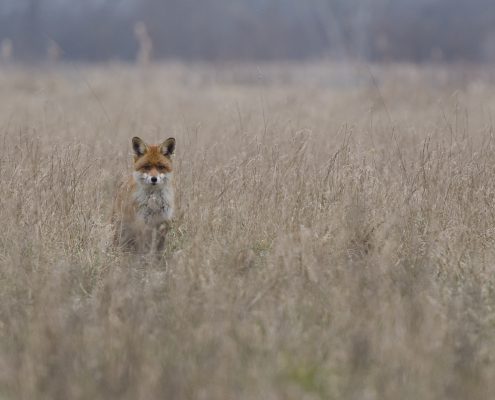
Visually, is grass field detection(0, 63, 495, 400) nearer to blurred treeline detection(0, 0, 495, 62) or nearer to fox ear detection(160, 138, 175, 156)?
fox ear detection(160, 138, 175, 156)

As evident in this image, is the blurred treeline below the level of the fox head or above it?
above

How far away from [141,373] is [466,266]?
2.36m

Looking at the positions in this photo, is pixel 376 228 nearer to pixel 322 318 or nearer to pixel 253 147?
pixel 322 318

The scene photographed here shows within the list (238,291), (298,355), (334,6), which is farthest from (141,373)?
(334,6)

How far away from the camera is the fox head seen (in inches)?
210

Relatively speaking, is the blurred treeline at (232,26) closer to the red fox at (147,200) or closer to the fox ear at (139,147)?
the fox ear at (139,147)

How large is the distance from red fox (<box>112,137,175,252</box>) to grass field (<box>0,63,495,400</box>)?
0.47ft

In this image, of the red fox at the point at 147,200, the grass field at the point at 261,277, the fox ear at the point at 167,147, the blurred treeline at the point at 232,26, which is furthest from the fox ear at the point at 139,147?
the blurred treeline at the point at 232,26

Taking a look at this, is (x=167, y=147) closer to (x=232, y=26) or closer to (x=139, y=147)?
(x=139, y=147)

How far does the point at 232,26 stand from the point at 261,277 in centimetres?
6751

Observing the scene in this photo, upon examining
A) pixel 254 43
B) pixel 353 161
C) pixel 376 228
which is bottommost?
pixel 376 228

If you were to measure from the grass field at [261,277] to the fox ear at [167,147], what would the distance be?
0.34m

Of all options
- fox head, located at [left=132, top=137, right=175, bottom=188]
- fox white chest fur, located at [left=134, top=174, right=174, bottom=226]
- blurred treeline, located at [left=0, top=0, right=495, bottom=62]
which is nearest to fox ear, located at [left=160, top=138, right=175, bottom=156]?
fox head, located at [left=132, top=137, right=175, bottom=188]

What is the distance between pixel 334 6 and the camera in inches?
2251
